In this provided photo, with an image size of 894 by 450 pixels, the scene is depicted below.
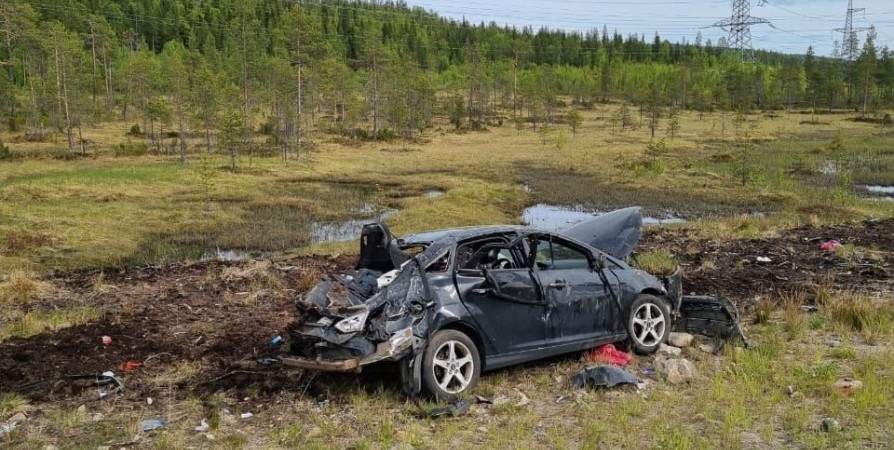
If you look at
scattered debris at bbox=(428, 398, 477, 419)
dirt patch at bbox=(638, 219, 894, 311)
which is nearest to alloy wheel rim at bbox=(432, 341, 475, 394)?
scattered debris at bbox=(428, 398, 477, 419)

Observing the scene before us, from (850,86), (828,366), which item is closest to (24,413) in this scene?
(828,366)

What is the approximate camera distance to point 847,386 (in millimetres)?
6180

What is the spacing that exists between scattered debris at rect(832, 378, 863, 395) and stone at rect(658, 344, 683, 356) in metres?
1.63

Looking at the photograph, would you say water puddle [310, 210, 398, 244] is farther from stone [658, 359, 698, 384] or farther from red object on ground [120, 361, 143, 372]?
stone [658, 359, 698, 384]

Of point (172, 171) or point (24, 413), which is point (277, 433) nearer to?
point (24, 413)

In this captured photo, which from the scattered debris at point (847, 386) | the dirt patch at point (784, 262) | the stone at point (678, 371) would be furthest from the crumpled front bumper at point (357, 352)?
the dirt patch at point (784, 262)

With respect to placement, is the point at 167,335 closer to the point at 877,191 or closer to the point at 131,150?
the point at 877,191

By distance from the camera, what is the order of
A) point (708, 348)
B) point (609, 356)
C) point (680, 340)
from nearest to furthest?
point (609, 356)
point (708, 348)
point (680, 340)

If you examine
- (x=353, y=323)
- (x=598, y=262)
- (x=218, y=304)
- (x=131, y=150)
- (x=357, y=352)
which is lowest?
(x=218, y=304)

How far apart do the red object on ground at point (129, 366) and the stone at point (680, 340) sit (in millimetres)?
5976

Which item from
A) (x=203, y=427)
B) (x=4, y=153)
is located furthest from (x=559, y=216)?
(x=4, y=153)

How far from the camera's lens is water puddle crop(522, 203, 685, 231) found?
2142 centimetres

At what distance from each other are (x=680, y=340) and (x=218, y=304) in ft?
22.0

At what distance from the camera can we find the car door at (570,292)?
691 cm
